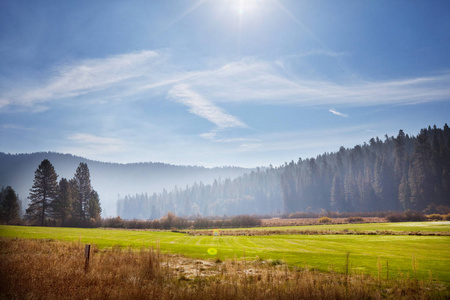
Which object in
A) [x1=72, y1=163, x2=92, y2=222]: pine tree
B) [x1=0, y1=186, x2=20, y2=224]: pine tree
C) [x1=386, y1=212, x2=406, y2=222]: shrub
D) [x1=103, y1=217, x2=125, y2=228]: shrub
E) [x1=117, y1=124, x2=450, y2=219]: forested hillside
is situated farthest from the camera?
[x1=117, y1=124, x2=450, y2=219]: forested hillside

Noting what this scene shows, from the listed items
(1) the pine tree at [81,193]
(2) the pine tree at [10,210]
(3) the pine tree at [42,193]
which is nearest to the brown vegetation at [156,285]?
(2) the pine tree at [10,210]

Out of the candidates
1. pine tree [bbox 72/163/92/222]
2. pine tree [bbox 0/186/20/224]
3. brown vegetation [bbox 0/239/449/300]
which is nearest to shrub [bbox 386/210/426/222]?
brown vegetation [bbox 0/239/449/300]

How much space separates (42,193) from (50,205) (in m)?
4.08

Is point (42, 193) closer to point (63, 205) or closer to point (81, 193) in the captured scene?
point (63, 205)

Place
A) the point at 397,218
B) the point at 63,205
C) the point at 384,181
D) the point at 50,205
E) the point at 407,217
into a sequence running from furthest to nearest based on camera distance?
the point at 384,181 < the point at 63,205 < the point at 397,218 < the point at 407,217 < the point at 50,205

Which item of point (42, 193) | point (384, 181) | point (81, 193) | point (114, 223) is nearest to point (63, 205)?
point (42, 193)

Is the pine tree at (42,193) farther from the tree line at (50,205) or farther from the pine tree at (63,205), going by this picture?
the pine tree at (63,205)

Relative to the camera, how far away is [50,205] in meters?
73.7

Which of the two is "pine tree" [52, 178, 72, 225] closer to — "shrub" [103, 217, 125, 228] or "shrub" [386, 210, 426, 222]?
"shrub" [103, 217, 125, 228]

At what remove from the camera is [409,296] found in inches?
445

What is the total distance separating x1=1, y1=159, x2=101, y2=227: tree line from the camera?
69312mm

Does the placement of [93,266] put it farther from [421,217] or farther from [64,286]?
[421,217]

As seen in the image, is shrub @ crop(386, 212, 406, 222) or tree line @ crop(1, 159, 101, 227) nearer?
tree line @ crop(1, 159, 101, 227)

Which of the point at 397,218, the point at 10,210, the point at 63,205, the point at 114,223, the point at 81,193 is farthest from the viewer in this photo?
the point at 81,193
